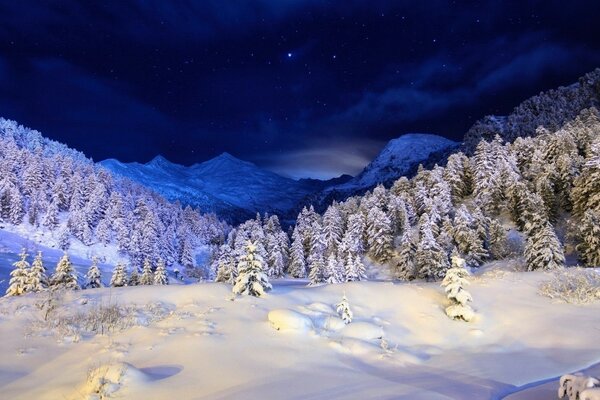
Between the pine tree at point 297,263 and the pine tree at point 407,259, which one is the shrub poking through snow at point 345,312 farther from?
the pine tree at point 297,263

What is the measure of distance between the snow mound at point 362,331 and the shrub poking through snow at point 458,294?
4.04 m

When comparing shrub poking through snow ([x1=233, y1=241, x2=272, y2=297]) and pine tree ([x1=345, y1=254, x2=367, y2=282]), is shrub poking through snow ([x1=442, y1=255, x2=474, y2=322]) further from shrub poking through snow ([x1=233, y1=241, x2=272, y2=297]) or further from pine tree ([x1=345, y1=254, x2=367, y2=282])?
pine tree ([x1=345, y1=254, x2=367, y2=282])

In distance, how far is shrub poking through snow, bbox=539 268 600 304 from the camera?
53.7 feet

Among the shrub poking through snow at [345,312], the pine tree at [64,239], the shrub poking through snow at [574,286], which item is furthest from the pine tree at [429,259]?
the pine tree at [64,239]

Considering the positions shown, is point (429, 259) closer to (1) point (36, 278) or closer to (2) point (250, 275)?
(2) point (250, 275)

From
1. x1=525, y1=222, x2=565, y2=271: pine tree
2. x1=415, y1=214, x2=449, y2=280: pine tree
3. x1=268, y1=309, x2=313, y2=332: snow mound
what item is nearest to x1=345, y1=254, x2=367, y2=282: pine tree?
x1=415, y1=214, x2=449, y2=280: pine tree

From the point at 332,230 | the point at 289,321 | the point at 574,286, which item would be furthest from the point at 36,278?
the point at 332,230

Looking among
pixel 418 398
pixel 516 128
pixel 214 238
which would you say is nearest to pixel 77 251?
pixel 214 238

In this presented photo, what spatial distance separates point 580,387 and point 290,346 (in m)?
6.70

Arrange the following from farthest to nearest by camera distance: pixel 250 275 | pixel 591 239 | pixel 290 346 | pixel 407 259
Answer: pixel 407 259 < pixel 591 239 < pixel 250 275 < pixel 290 346

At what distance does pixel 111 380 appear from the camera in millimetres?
7566

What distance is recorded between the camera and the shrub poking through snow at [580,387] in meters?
5.20

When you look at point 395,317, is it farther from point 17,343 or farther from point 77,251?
point 77,251

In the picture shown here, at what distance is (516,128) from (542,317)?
Result: 131 metres
